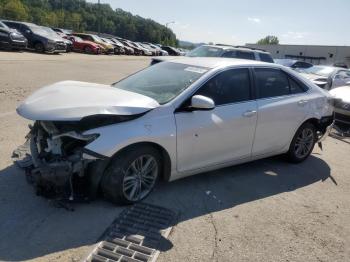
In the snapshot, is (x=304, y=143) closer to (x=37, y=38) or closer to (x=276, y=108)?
(x=276, y=108)

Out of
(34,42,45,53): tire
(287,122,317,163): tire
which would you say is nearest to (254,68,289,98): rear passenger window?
(287,122,317,163): tire

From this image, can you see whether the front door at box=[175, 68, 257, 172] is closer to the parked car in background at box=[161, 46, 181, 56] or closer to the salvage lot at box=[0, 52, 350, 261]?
the salvage lot at box=[0, 52, 350, 261]

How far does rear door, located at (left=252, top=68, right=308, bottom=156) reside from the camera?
17.4 ft

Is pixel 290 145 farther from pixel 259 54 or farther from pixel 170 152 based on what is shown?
pixel 259 54

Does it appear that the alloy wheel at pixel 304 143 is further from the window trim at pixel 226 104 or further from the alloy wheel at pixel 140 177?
the alloy wheel at pixel 140 177

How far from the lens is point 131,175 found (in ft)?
13.7

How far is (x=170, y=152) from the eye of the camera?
14.2ft

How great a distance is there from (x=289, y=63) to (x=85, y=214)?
16.7 meters

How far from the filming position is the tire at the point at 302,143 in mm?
6051

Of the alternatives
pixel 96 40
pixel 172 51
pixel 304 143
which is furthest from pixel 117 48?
pixel 304 143

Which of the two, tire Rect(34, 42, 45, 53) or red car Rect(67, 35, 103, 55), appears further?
red car Rect(67, 35, 103, 55)

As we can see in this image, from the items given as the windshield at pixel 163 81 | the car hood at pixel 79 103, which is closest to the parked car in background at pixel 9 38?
the windshield at pixel 163 81

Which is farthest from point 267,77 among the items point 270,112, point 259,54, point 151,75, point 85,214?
point 259,54

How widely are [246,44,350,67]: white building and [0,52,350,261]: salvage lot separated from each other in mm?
54462
